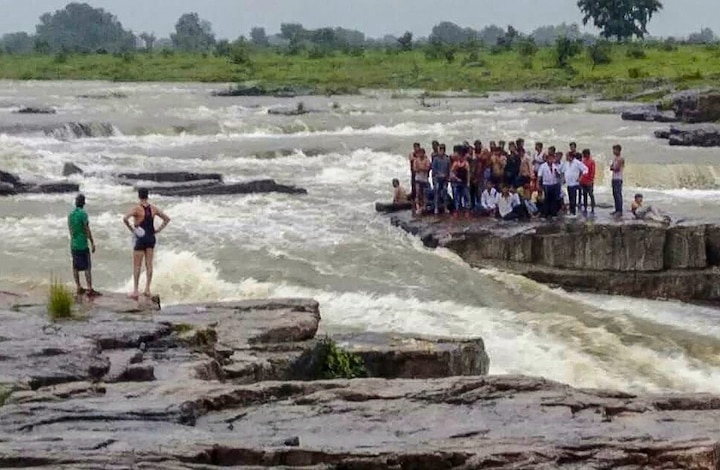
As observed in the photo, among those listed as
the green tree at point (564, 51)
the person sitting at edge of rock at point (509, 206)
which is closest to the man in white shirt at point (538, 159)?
the person sitting at edge of rock at point (509, 206)

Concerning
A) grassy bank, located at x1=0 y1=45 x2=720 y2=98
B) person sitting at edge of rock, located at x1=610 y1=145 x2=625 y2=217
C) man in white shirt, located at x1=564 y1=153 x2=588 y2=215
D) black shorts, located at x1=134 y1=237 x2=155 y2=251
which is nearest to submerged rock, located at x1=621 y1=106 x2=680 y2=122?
grassy bank, located at x1=0 y1=45 x2=720 y2=98

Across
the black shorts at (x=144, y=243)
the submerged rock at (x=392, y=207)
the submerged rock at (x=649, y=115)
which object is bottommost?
the submerged rock at (x=392, y=207)

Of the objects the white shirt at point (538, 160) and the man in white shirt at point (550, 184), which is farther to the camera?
the white shirt at point (538, 160)

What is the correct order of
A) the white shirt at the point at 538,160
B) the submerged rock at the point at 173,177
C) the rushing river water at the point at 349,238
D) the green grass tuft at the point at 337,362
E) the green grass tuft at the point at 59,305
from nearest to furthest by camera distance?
the green grass tuft at the point at 337,362 → the green grass tuft at the point at 59,305 → the rushing river water at the point at 349,238 → the white shirt at the point at 538,160 → the submerged rock at the point at 173,177

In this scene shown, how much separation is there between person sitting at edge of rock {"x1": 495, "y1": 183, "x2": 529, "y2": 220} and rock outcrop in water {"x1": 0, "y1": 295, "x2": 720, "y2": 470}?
1053cm

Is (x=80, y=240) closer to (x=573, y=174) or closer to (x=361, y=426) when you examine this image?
(x=361, y=426)

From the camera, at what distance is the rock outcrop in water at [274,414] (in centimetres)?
920

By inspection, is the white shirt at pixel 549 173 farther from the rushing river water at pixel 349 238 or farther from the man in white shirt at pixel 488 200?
the rushing river water at pixel 349 238

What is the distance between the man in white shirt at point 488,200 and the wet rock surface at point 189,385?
9.21m

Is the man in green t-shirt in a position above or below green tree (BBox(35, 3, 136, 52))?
below

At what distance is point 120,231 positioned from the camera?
84.7 ft

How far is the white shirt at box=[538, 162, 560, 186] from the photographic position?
80.0ft

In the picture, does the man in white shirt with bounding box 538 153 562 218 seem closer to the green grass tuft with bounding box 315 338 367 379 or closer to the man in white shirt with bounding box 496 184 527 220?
the man in white shirt with bounding box 496 184 527 220

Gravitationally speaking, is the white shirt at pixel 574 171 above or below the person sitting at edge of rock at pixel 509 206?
above
